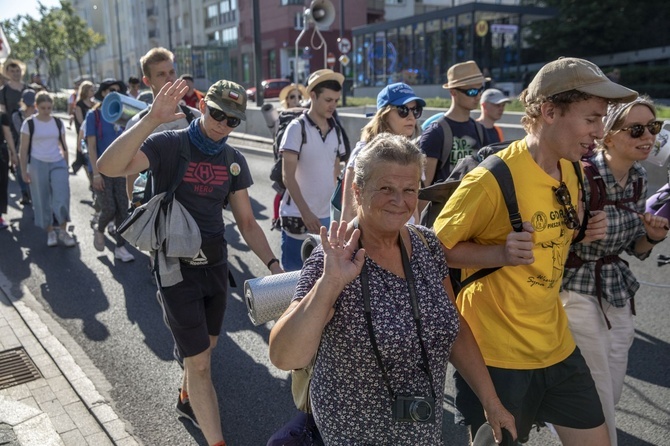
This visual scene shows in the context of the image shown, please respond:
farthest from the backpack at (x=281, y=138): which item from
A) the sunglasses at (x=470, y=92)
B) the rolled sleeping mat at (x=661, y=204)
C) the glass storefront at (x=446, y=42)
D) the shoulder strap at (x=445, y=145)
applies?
the glass storefront at (x=446, y=42)

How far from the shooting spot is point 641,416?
3771 millimetres

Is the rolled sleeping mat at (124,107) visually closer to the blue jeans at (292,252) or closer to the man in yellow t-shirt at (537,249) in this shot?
the blue jeans at (292,252)

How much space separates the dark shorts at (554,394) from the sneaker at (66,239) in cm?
691

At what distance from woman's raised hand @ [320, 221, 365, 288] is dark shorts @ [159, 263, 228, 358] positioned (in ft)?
5.34

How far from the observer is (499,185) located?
2.50 metres

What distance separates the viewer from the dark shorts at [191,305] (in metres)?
3.34

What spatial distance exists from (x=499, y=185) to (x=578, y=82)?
19.1 inches

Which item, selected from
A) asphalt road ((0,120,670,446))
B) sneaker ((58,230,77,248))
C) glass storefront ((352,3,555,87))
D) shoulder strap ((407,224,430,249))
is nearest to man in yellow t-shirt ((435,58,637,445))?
shoulder strap ((407,224,430,249))

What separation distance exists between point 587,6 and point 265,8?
2919cm

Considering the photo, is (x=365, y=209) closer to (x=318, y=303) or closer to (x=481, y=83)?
(x=318, y=303)

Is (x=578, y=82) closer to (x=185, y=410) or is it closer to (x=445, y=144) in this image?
(x=445, y=144)

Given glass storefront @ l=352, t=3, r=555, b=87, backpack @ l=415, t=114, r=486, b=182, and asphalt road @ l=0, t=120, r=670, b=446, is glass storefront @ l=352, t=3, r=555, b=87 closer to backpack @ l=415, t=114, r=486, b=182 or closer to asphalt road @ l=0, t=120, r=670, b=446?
asphalt road @ l=0, t=120, r=670, b=446

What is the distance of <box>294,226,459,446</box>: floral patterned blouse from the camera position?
6.65 feet

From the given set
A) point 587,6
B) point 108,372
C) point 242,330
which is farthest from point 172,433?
point 587,6
